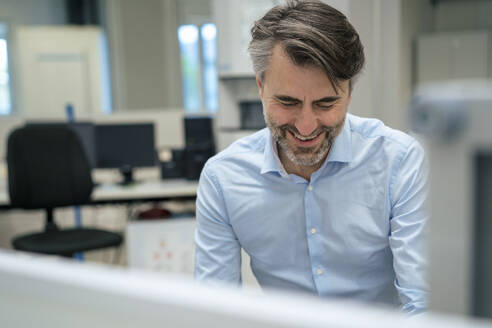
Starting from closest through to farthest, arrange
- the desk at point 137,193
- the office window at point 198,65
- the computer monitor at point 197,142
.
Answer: the desk at point 137,193 → the computer monitor at point 197,142 → the office window at point 198,65

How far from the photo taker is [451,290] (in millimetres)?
252

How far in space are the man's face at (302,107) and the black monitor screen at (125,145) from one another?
2.41 meters

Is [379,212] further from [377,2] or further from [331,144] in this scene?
[377,2]

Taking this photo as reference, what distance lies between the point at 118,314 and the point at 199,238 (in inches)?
35.3

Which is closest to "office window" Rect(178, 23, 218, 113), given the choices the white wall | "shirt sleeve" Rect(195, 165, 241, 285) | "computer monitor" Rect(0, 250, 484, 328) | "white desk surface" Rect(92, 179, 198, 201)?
the white wall

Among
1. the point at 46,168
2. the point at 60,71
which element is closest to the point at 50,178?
the point at 46,168

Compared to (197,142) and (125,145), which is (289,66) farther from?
(125,145)

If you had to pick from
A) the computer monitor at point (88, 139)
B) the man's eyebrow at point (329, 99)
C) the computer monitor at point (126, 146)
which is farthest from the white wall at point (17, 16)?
the man's eyebrow at point (329, 99)

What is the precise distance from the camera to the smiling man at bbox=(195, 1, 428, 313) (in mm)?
1028

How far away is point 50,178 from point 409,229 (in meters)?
2.16

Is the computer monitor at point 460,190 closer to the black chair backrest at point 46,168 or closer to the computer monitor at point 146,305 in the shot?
the computer monitor at point 146,305

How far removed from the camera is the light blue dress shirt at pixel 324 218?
1.11 metres

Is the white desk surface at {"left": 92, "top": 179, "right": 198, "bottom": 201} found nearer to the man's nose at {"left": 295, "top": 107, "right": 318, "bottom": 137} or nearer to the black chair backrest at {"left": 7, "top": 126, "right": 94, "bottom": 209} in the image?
the black chair backrest at {"left": 7, "top": 126, "right": 94, "bottom": 209}

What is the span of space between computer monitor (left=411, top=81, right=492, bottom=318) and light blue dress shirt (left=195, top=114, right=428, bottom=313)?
2.76ft
